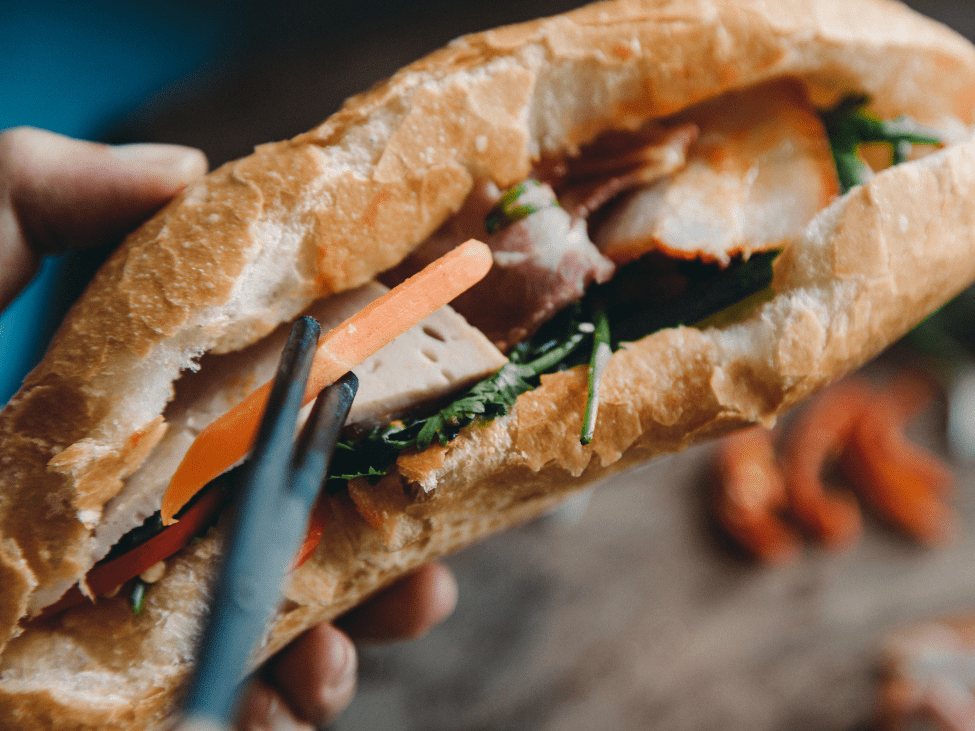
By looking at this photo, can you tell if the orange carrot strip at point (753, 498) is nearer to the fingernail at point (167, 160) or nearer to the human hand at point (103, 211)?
the human hand at point (103, 211)

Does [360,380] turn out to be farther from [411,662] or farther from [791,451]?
[791,451]

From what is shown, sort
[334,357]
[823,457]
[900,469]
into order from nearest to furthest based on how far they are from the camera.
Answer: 1. [334,357]
2. [900,469]
3. [823,457]

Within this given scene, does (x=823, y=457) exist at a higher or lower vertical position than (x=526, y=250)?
lower

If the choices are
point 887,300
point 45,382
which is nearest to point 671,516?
point 887,300

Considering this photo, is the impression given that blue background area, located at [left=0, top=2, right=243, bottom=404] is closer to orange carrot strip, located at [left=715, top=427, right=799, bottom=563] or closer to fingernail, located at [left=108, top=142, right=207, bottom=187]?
fingernail, located at [left=108, top=142, right=207, bottom=187]

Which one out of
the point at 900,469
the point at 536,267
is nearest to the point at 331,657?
the point at 536,267

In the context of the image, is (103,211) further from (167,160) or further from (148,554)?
(148,554)
